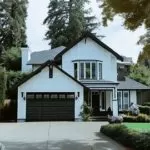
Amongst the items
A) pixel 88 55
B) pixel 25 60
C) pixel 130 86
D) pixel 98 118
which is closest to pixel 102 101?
pixel 98 118

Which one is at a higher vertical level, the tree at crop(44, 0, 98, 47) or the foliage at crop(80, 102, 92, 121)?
the tree at crop(44, 0, 98, 47)

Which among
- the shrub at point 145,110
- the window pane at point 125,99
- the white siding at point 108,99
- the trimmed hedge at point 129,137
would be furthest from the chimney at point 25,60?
the trimmed hedge at point 129,137

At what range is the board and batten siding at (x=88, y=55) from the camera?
1892 inches

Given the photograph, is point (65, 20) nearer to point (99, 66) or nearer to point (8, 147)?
point (99, 66)

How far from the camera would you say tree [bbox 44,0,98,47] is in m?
83.2

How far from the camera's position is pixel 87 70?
4762 cm

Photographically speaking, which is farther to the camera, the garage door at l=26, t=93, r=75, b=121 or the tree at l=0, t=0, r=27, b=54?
the tree at l=0, t=0, r=27, b=54

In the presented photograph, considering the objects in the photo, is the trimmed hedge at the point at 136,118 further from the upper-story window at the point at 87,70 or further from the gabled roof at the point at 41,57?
the gabled roof at the point at 41,57

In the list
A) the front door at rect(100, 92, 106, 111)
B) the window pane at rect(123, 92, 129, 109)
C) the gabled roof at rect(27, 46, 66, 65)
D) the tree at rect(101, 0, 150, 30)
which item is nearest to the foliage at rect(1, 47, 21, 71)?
the gabled roof at rect(27, 46, 66, 65)

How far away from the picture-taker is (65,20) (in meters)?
88.2

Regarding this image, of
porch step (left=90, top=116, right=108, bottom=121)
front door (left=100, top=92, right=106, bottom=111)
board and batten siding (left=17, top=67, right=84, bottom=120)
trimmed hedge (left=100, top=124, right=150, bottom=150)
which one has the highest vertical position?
board and batten siding (left=17, top=67, right=84, bottom=120)

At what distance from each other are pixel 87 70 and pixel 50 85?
15.4ft

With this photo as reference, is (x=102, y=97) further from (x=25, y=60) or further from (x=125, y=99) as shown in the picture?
(x=25, y=60)

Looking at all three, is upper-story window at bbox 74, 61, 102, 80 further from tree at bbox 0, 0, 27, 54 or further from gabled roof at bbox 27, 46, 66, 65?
tree at bbox 0, 0, 27, 54
